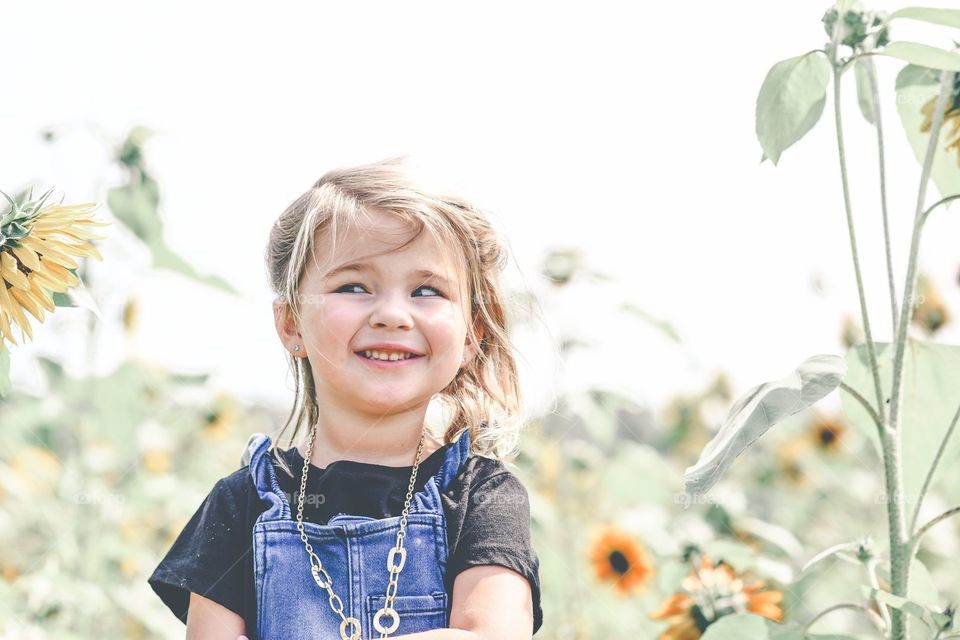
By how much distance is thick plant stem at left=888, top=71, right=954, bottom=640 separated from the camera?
102 centimetres

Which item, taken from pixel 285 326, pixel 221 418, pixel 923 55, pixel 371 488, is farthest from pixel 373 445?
pixel 221 418

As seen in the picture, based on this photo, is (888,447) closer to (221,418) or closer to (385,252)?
(385,252)

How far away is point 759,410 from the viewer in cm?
90

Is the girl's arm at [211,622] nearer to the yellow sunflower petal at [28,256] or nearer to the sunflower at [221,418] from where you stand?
the yellow sunflower petal at [28,256]

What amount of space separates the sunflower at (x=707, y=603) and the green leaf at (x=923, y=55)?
30.0 inches

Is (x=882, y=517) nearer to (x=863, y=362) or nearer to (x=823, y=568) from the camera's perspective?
(x=823, y=568)

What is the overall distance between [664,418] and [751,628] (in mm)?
2404

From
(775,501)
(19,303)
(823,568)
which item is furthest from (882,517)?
(19,303)

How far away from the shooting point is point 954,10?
931mm

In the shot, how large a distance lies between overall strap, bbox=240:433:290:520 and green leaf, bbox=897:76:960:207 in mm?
679

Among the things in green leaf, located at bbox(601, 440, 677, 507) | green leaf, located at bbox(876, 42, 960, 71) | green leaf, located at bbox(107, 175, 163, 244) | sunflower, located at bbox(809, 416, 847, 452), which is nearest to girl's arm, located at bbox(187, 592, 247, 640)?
green leaf, located at bbox(107, 175, 163, 244)

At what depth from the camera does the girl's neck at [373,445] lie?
3.55 feet

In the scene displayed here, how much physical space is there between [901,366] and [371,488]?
0.48 meters

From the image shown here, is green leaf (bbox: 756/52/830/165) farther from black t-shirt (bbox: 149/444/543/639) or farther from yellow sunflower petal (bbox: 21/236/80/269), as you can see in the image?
yellow sunflower petal (bbox: 21/236/80/269)
